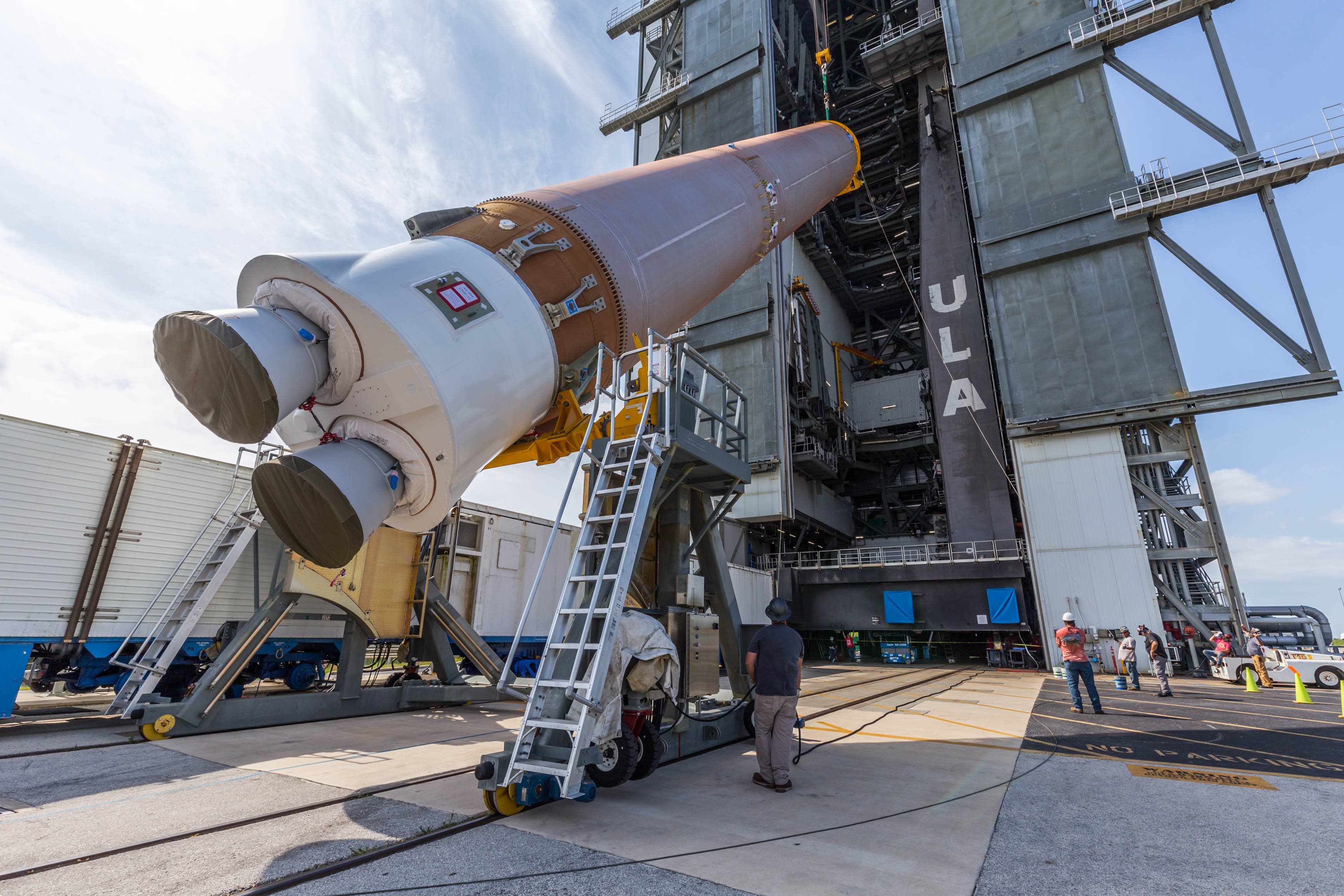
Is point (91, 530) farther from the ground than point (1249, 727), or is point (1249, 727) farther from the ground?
point (91, 530)

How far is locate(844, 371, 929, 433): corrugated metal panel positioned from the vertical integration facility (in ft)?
0.38

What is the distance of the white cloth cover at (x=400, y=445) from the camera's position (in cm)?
415

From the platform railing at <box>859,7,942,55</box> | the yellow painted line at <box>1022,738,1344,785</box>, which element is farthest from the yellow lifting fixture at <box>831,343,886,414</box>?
the yellow painted line at <box>1022,738,1344,785</box>

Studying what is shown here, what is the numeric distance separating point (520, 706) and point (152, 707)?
4.68 metres

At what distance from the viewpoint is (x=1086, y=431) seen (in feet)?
63.1

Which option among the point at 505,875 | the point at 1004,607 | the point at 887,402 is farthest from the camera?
the point at 887,402

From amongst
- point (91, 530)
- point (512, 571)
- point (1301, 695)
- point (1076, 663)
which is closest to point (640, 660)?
point (91, 530)

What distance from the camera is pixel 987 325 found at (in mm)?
23969

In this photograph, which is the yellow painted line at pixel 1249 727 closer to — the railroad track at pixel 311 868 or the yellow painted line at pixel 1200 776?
the yellow painted line at pixel 1200 776

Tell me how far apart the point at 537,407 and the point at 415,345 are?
1160 millimetres

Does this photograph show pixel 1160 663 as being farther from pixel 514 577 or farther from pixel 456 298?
pixel 456 298

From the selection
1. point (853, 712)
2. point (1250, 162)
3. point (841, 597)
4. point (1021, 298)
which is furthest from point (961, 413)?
point (853, 712)

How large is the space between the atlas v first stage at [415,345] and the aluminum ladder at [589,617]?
86cm

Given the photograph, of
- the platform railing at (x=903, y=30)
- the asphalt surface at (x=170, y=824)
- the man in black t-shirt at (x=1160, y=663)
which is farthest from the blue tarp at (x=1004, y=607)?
the platform railing at (x=903, y=30)
